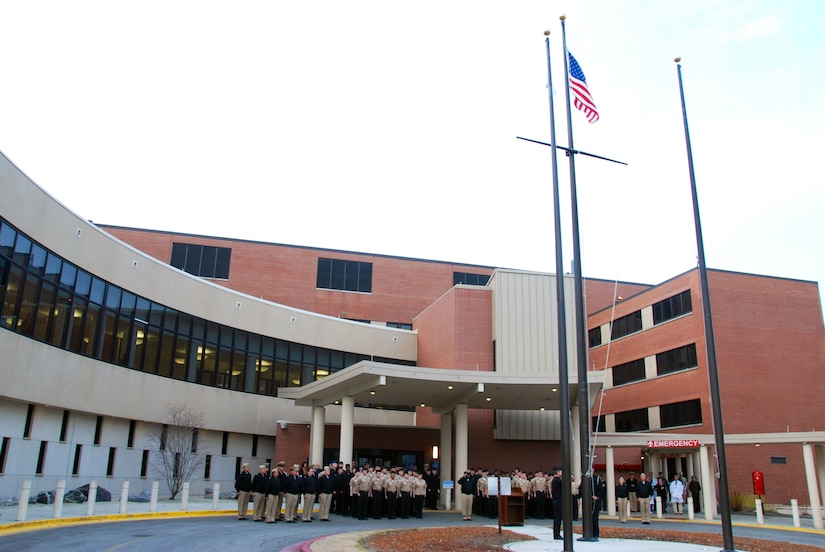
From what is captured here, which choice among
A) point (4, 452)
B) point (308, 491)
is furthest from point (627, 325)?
point (4, 452)

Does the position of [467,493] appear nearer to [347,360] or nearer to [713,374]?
[713,374]

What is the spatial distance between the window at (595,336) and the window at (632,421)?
5.42 metres

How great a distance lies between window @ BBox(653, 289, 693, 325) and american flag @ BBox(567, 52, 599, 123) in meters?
Answer: 26.3

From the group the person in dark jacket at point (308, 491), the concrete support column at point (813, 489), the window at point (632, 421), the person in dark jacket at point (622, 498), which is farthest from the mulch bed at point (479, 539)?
the window at point (632, 421)

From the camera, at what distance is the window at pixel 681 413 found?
133ft

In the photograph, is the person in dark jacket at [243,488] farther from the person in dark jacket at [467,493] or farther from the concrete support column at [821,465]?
the concrete support column at [821,465]

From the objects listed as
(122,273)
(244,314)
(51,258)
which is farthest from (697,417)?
(51,258)

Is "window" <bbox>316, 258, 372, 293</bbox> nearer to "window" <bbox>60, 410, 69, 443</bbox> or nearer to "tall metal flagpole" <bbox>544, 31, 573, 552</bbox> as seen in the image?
"window" <bbox>60, 410, 69, 443</bbox>

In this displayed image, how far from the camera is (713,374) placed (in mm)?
15281

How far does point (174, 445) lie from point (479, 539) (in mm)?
20155

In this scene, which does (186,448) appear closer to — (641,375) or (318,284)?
(318,284)

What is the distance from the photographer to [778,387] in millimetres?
40219

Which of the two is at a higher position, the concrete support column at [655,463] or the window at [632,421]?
the window at [632,421]

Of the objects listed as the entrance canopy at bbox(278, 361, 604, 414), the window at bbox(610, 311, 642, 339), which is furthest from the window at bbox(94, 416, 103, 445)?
the window at bbox(610, 311, 642, 339)
